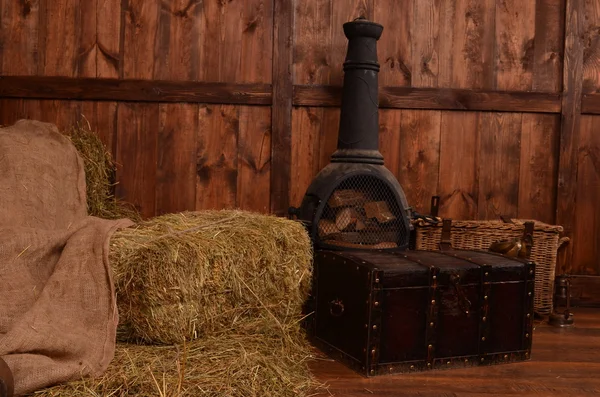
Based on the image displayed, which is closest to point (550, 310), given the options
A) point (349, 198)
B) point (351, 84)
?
point (349, 198)

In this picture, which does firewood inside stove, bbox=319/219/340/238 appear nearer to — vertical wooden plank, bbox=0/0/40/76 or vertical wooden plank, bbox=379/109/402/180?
vertical wooden plank, bbox=379/109/402/180

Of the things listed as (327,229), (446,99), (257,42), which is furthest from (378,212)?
(257,42)

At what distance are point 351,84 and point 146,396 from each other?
218cm

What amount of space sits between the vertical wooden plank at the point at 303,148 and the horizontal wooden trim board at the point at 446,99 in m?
0.08

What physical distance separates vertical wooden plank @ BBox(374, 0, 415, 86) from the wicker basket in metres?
0.95

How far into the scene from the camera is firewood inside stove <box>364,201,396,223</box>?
3506mm

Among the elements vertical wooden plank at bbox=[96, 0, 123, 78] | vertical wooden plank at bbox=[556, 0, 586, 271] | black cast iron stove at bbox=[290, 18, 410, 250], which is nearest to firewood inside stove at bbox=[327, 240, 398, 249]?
black cast iron stove at bbox=[290, 18, 410, 250]

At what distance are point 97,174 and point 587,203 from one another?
294cm

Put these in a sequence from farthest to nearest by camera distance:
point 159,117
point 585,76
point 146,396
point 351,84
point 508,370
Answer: point 585,76
point 159,117
point 351,84
point 508,370
point 146,396

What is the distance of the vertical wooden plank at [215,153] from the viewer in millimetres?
4051

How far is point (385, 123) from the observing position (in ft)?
13.7

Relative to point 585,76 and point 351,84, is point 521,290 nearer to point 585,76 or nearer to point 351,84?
point 351,84

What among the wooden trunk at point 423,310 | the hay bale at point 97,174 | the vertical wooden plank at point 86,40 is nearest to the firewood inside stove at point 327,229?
the wooden trunk at point 423,310

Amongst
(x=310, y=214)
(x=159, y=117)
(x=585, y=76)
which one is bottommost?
(x=310, y=214)
